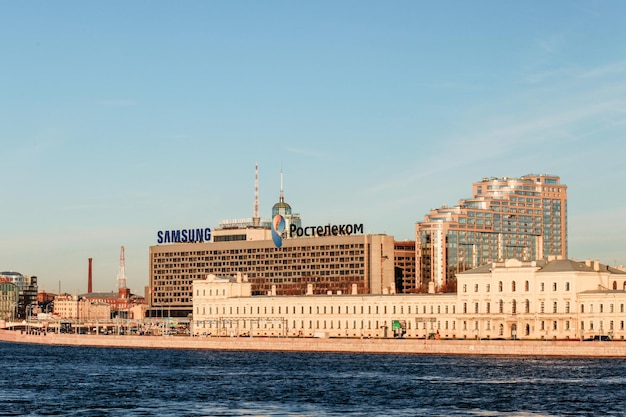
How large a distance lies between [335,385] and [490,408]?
85.2ft

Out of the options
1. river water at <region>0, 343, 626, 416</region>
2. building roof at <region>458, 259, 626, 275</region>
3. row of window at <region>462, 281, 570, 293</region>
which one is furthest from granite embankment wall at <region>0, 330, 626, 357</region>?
building roof at <region>458, 259, 626, 275</region>

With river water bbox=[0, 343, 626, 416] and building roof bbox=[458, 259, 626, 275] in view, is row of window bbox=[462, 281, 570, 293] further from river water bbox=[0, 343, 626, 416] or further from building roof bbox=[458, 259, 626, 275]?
river water bbox=[0, 343, 626, 416]

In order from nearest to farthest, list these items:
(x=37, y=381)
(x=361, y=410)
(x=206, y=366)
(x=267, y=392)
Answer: (x=361, y=410) < (x=267, y=392) < (x=37, y=381) < (x=206, y=366)

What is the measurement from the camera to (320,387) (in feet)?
359

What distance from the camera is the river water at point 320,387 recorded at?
8856 cm

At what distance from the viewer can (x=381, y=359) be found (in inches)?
6334

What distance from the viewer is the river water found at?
8856 cm

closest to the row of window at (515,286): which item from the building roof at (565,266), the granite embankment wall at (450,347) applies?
the building roof at (565,266)

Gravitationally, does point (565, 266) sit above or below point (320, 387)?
above

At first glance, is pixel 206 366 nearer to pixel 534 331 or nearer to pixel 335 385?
pixel 335 385

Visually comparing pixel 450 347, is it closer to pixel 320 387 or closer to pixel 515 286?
pixel 515 286

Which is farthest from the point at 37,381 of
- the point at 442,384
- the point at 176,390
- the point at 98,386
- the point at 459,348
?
the point at 459,348

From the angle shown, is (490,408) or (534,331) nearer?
(490,408)

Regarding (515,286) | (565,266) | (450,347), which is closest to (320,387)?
(450,347)
